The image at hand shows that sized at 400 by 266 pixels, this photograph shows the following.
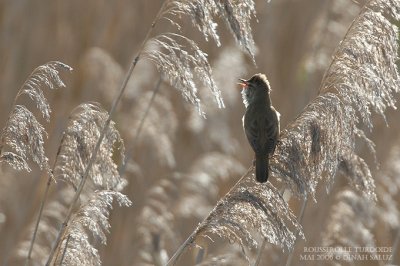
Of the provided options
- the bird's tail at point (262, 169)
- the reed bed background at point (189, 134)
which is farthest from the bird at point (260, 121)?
the reed bed background at point (189, 134)

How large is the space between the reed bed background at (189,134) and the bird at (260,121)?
310 millimetres

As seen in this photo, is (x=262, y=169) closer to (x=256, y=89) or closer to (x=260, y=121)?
(x=260, y=121)

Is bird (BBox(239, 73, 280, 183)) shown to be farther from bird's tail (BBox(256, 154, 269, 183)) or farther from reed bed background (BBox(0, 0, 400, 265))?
reed bed background (BBox(0, 0, 400, 265))

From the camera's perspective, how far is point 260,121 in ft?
13.0

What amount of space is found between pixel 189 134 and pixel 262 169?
12.0 ft

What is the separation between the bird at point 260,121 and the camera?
3420 millimetres

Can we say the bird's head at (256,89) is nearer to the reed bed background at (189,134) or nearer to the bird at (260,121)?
the bird at (260,121)

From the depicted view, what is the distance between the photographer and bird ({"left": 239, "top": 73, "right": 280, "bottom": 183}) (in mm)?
3420

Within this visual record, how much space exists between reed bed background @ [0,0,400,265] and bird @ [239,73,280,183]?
1.02 ft

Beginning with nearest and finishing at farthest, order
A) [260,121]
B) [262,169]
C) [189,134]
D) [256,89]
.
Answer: [262,169] → [260,121] → [256,89] → [189,134]

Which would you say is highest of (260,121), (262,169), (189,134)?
(262,169)

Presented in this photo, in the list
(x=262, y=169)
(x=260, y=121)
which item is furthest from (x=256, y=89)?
(x=262, y=169)

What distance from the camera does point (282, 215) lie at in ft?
9.04

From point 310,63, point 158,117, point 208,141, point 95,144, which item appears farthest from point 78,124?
point 208,141
